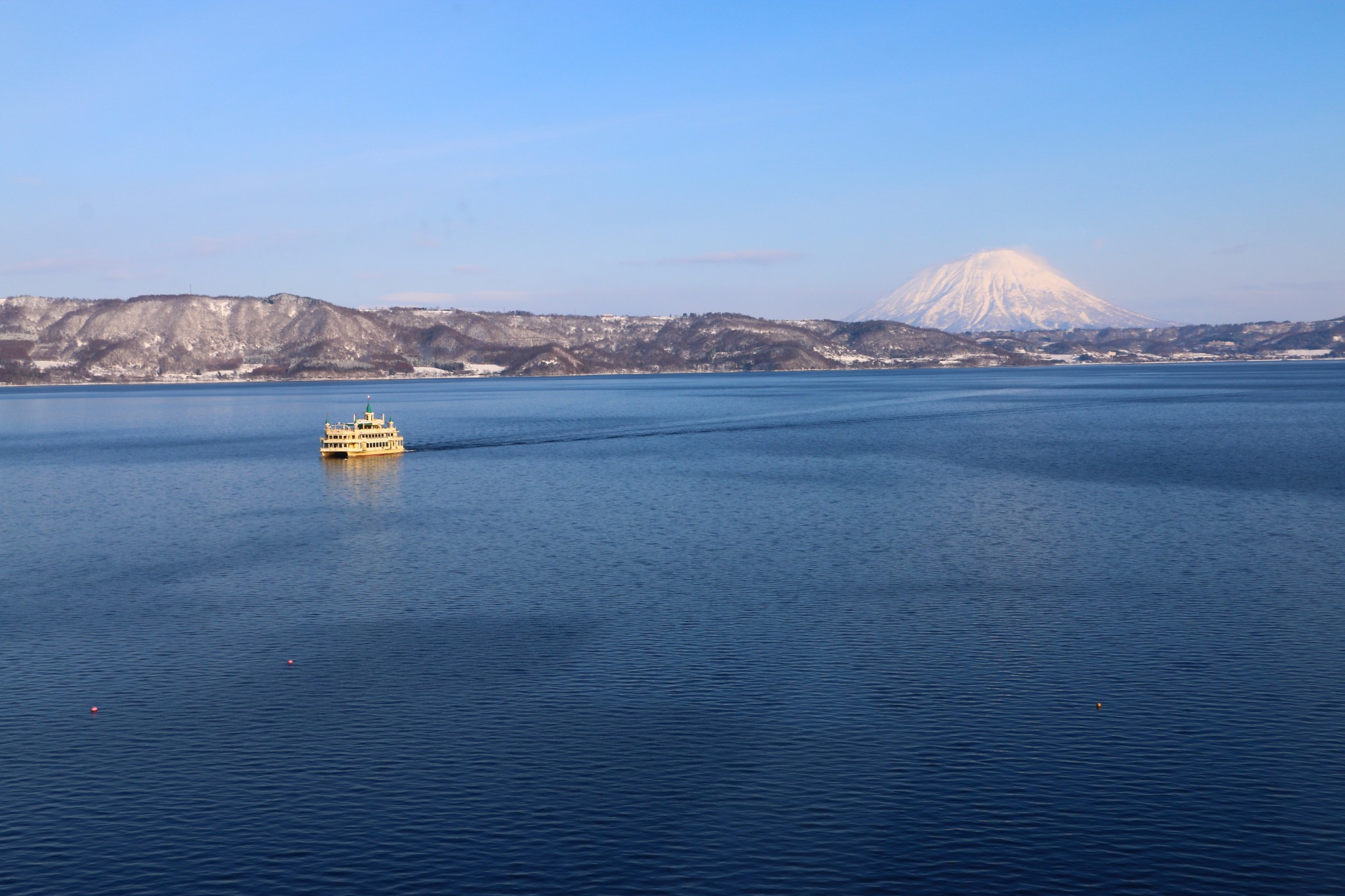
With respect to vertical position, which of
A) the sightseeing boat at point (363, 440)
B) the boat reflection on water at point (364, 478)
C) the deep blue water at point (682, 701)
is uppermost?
the sightseeing boat at point (363, 440)

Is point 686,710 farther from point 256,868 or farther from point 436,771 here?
point 256,868

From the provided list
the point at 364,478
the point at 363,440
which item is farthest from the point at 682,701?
the point at 363,440

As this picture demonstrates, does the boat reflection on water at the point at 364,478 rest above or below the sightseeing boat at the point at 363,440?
below

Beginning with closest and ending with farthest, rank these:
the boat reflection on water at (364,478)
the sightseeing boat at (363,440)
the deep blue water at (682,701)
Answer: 1. the deep blue water at (682,701)
2. the boat reflection on water at (364,478)
3. the sightseeing boat at (363,440)

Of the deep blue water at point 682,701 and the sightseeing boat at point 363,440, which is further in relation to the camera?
the sightseeing boat at point 363,440

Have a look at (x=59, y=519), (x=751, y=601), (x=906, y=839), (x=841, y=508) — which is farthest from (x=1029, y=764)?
(x=59, y=519)

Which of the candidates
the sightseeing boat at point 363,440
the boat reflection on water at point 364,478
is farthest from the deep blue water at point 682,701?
the sightseeing boat at point 363,440

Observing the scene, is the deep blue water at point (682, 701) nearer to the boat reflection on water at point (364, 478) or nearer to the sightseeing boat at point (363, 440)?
the boat reflection on water at point (364, 478)
